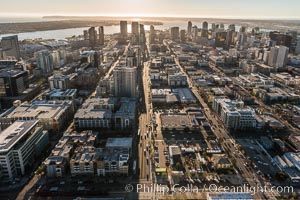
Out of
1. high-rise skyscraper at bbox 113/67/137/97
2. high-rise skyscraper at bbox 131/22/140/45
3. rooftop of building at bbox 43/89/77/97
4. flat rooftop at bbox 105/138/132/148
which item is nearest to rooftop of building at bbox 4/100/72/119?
rooftop of building at bbox 43/89/77/97

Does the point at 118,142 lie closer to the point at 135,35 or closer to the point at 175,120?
the point at 175,120

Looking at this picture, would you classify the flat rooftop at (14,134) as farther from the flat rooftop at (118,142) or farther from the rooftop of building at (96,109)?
the flat rooftop at (118,142)

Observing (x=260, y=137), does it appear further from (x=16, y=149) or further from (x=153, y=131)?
(x=16, y=149)

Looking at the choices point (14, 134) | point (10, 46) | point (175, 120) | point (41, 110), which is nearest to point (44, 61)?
point (10, 46)

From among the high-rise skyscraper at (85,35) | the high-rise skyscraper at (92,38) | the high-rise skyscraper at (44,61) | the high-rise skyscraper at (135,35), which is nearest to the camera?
the high-rise skyscraper at (44,61)

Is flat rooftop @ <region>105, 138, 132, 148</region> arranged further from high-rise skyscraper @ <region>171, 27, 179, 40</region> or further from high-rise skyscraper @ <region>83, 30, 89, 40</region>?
high-rise skyscraper @ <region>171, 27, 179, 40</region>

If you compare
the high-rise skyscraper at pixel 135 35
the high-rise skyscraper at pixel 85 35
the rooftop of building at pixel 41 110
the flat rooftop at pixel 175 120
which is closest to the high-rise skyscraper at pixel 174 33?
the high-rise skyscraper at pixel 135 35
